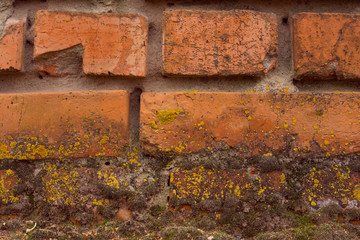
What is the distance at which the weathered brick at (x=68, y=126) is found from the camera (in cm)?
77

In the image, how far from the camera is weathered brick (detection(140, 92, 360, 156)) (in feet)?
2.49

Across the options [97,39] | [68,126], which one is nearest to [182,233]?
[68,126]

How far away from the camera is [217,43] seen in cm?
78

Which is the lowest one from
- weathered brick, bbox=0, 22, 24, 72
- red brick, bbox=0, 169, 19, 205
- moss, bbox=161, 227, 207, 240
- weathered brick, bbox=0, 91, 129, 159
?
moss, bbox=161, 227, 207, 240

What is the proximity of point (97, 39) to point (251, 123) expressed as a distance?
1.48 feet

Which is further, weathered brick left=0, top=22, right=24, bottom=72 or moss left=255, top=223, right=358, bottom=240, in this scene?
weathered brick left=0, top=22, right=24, bottom=72

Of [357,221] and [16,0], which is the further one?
[16,0]

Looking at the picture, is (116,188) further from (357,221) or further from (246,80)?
(357,221)

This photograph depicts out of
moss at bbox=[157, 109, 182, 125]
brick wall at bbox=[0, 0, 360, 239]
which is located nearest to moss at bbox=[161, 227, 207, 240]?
brick wall at bbox=[0, 0, 360, 239]

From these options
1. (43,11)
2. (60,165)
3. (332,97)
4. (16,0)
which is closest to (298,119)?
(332,97)

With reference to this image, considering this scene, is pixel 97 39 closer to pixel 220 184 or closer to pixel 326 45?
pixel 220 184

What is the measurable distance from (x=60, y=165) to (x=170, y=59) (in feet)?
1.26

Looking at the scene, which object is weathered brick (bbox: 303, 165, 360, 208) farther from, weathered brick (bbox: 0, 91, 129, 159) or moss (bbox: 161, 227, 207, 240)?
weathered brick (bbox: 0, 91, 129, 159)

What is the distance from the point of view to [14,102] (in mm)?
793
